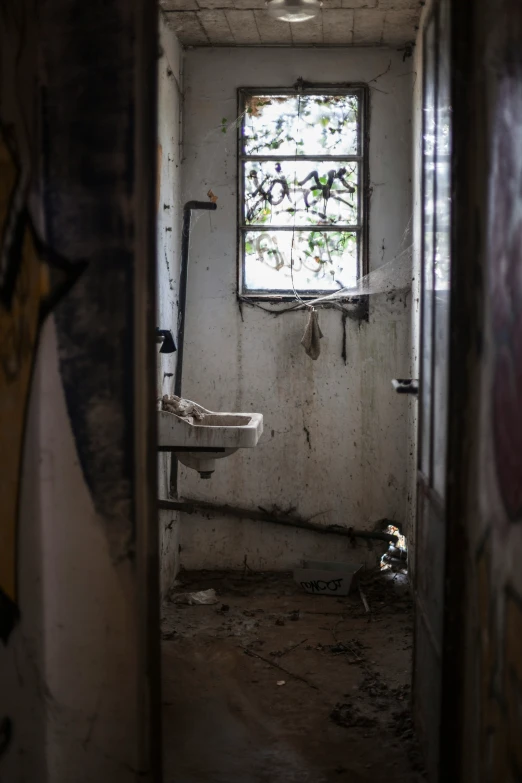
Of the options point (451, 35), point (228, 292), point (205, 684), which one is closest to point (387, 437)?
point (228, 292)

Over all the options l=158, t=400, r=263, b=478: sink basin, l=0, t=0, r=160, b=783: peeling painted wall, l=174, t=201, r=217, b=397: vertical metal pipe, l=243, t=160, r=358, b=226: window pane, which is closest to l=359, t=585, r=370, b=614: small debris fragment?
l=158, t=400, r=263, b=478: sink basin

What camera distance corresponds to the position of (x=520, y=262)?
156 cm

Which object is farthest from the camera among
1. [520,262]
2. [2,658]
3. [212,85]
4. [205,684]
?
[212,85]

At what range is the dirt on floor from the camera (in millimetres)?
2613

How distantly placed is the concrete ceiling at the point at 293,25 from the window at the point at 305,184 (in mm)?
286

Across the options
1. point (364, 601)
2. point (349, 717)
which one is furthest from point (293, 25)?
point (349, 717)

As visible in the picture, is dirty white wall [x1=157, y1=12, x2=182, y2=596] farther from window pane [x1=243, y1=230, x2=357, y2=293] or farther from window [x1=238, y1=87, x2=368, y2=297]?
window pane [x1=243, y1=230, x2=357, y2=293]

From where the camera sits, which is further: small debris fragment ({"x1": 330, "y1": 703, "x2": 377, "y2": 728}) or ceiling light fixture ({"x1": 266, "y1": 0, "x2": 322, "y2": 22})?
ceiling light fixture ({"x1": 266, "y1": 0, "x2": 322, "y2": 22})

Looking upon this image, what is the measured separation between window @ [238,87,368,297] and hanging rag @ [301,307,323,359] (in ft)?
0.62

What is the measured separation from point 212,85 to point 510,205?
3.36m

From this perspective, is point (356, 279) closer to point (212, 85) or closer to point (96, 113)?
point (212, 85)

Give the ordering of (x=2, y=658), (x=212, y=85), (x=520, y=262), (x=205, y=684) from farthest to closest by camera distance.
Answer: (x=212, y=85) < (x=205, y=684) < (x=2, y=658) < (x=520, y=262)

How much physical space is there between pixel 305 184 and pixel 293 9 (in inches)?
44.0

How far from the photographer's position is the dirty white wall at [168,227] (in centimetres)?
406
